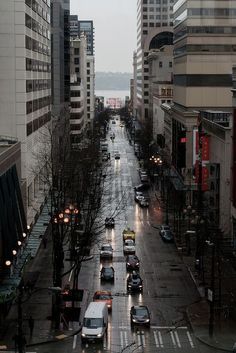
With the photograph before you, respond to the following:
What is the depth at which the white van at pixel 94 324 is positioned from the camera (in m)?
42.5

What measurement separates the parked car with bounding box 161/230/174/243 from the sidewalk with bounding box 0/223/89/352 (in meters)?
15.3

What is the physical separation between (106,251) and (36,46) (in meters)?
30.7

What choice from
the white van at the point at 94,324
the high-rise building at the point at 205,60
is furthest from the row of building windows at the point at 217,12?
the white van at the point at 94,324

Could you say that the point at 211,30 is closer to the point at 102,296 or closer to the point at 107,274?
the point at 107,274

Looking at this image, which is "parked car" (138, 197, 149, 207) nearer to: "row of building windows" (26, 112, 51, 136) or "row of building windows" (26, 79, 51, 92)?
"row of building windows" (26, 112, 51, 136)

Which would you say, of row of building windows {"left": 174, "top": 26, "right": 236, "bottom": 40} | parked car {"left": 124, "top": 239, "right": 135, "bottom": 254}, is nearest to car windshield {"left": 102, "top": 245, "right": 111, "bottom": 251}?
parked car {"left": 124, "top": 239, "right": 135, "bottom": 254}

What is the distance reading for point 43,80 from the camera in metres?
98.4

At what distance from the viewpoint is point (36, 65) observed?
88688mm

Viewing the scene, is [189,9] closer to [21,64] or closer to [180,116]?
[180,116]

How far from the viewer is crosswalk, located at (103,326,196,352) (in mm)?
42000

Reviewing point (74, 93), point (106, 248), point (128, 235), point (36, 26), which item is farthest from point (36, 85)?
point (74, 93)

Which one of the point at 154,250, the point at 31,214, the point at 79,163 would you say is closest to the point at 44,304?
the point at 154,250

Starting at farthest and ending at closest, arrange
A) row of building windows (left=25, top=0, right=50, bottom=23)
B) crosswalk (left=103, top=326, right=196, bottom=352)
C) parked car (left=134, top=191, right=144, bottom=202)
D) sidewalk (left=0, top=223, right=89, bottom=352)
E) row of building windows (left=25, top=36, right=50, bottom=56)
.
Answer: parked car (left=134, top=191, right=144, bottom=202) → row of building windows (left=25, top=0, right=50, bottom=23) → row of building windows (left=25, top=36, right=50, bottom=56) → sidewalk (left=0, top=223, right=89, bottom=352) → crosswalk (left=103, top=326, right=196, bottom=352)

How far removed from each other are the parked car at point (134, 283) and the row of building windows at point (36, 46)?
105 feet
